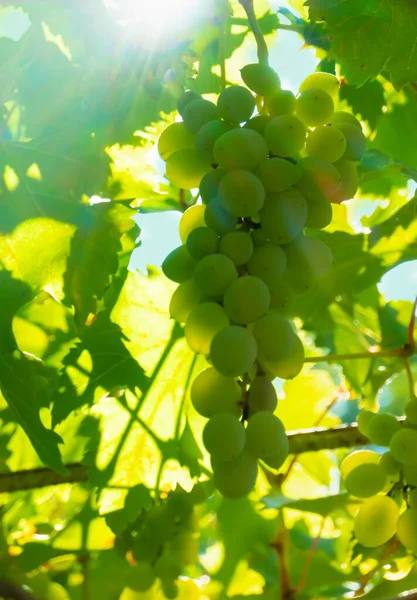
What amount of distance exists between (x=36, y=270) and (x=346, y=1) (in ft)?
1.95

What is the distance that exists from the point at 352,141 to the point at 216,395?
40 cm

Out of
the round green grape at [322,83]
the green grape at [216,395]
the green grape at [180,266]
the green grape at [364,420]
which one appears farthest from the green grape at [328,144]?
the green grape at [364,420]

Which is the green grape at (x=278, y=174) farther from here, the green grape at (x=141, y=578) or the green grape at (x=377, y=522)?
the green grape at (x=141, y=578)

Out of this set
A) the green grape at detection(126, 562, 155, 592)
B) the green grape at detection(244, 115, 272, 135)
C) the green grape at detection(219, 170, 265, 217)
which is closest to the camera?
the green grape at detection(219, 170, 265, 217)

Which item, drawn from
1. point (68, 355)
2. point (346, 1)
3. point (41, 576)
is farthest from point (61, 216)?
point (41, 576)

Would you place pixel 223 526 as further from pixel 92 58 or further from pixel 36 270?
pixel 92 58

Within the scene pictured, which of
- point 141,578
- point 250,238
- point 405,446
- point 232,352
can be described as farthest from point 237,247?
point 141,578

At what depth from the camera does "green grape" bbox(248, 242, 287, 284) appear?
79 cm

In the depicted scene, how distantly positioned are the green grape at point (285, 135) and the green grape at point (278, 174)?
2 centimetres

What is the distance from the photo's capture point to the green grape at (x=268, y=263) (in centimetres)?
79

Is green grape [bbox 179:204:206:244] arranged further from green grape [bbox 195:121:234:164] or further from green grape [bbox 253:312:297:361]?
green grape [bbox 253:312:297:361]

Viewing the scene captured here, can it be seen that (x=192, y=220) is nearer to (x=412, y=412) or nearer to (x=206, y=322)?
(x=206, y=322)

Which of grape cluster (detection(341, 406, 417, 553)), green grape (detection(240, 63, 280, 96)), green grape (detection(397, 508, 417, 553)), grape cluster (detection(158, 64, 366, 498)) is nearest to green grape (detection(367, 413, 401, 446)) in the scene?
grape cluster (detection(341, 406, 417, 553))

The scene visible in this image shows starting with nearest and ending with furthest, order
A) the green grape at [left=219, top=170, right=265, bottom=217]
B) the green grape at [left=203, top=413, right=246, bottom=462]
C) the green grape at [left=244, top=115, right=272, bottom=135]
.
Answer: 1. the green grape at [left=203, top=413, right=246, bottom=462]
2. the green grape at [left=219, top=170, right=265, bottom=217]
3. the green grape at [left=244, top=115, right=272, bottom=135]
